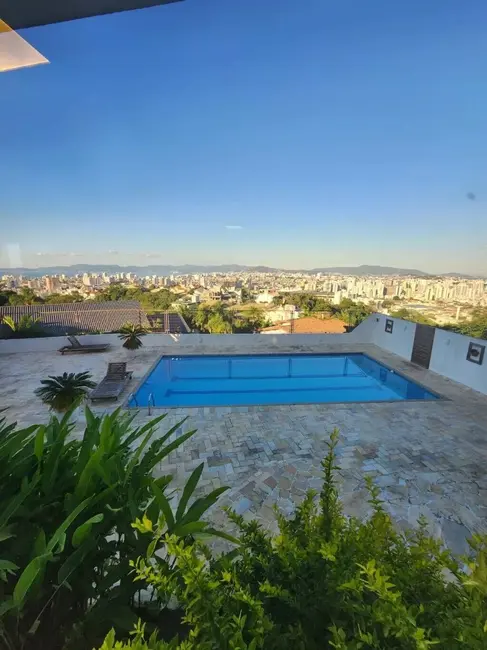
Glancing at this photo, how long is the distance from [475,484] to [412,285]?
410 inches

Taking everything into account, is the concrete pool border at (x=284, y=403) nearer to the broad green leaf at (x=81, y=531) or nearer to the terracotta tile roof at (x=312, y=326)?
the terracotta tile roof at (x=312, y=326)

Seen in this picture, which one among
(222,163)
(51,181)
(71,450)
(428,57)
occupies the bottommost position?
(71,450)

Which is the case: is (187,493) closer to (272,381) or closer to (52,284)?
(272,381)

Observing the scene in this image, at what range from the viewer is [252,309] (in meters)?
12.3

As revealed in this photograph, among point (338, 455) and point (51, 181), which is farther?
point (51, 181)

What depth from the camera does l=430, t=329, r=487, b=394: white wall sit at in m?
7.01

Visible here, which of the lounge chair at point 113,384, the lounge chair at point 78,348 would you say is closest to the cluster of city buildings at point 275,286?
the lounge chair at point 78,348

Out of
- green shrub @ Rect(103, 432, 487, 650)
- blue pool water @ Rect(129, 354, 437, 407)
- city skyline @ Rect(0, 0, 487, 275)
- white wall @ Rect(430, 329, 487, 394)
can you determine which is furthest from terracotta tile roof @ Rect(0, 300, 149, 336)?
green shrub @ Rect(103, 432, 487, 650)

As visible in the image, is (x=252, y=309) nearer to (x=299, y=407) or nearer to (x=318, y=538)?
(x=299, y=407)

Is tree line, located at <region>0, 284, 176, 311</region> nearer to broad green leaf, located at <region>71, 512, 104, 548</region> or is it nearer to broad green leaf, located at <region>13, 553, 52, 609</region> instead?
broad green leaf, located at <region>71, 512, 104, 548</region>

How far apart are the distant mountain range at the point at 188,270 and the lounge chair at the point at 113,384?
8.76 m

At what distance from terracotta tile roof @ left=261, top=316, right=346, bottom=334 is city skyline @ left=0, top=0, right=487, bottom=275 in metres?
5.93

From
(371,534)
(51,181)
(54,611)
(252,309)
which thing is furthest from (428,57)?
(51,181)

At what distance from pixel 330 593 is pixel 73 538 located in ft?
2.79
